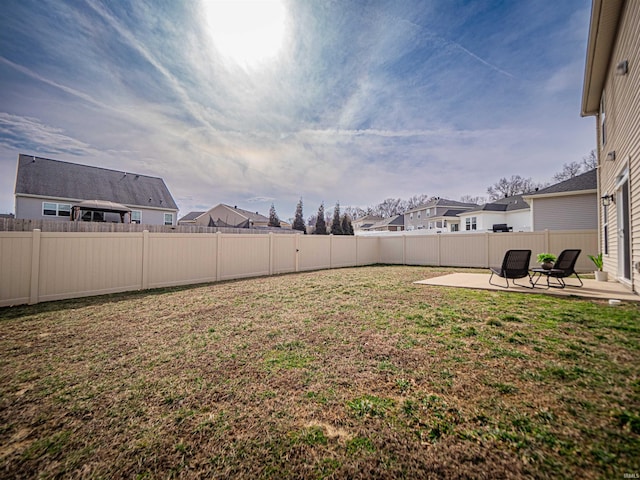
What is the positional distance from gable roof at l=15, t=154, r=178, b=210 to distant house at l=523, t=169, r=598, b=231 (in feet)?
84.0

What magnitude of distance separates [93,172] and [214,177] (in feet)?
30.7

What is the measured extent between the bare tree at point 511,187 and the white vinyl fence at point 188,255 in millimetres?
30226

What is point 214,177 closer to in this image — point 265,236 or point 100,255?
point 265,236

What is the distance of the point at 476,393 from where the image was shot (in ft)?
6.81

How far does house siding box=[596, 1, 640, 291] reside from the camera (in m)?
4.45

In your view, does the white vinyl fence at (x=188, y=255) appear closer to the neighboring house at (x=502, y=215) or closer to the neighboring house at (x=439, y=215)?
the neighboring house at (x=502, y=215)

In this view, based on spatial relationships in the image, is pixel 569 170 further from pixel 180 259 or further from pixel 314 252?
pixel 180 259

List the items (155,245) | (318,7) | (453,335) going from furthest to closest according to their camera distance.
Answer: (318,7) < (155,245) < (453,335)

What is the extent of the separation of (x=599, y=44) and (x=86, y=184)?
26015 millimetres

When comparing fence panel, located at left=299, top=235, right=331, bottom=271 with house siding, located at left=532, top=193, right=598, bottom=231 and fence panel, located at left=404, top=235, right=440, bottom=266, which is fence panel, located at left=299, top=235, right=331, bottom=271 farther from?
house siding, located at left=532, top=193, right=598, bottom=231

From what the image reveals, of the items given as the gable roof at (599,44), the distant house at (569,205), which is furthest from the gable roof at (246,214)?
the gable roof at (599,44)

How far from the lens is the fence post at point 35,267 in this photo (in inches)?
205

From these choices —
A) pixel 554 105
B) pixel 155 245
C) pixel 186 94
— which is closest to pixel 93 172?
pixel 186 94

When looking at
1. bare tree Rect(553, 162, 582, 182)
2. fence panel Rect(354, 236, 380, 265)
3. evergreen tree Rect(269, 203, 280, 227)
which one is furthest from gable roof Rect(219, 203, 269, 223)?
bare tree Rect(553, 162, 582, 182)
